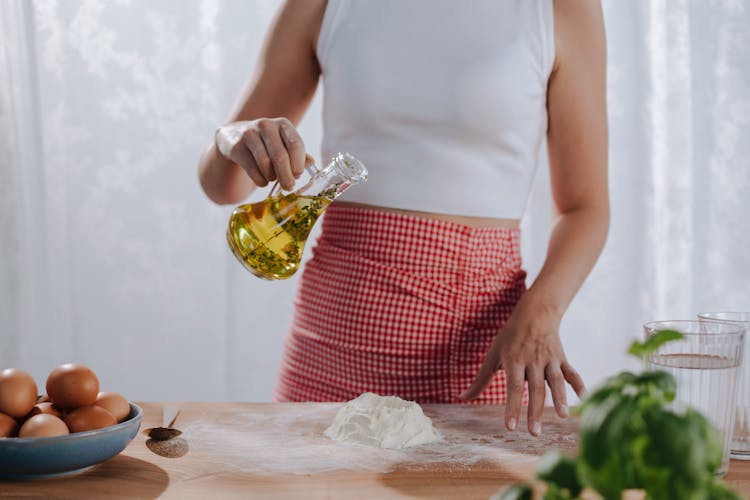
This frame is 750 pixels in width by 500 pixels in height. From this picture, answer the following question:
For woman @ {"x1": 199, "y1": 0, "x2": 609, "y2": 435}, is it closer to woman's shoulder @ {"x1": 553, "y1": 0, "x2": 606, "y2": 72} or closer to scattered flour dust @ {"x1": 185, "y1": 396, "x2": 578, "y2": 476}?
woman's shoulder @ {"x1": 553, "y1": 0, "x2": 606, "y2": 72}

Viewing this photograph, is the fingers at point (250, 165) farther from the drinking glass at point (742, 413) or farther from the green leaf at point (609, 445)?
the green leaf at point (609, 445)

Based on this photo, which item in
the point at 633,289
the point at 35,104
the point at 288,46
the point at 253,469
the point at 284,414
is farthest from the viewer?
the point at 633,289

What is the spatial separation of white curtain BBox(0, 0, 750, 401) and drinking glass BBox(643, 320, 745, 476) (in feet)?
4.77

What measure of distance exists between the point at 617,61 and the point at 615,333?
75 centimetres

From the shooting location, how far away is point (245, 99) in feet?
4.74

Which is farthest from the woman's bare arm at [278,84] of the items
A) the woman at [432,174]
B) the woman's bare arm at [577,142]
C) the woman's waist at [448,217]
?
the woman's bare arm at [577,142]

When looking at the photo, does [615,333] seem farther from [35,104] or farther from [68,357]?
[35,104]

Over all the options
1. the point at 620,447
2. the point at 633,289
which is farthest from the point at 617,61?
the point at 620,447

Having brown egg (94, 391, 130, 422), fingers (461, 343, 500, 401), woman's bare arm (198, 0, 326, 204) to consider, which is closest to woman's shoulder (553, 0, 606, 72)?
woman's bare arm (198, 0, 326, 204)

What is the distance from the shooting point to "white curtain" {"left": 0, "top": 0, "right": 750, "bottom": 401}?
2.27 metres

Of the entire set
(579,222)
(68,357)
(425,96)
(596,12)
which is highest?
(596,12)

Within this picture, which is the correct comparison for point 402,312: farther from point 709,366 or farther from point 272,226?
point 709,366

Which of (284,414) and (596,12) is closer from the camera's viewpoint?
(284,414)

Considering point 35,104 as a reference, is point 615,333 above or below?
below
